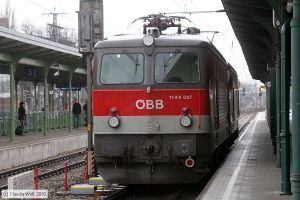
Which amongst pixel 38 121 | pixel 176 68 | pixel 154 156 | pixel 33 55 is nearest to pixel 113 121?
pixel 154 156

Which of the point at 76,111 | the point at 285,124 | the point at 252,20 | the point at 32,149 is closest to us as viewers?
the point at 285,124

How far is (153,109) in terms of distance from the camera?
429 inches

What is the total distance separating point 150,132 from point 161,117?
34 centimetres

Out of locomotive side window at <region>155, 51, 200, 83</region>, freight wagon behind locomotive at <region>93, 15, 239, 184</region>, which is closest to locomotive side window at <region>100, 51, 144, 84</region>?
freight wagon behind locomotive at <region>93, 15, 239, 184</region>

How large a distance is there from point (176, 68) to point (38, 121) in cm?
1902

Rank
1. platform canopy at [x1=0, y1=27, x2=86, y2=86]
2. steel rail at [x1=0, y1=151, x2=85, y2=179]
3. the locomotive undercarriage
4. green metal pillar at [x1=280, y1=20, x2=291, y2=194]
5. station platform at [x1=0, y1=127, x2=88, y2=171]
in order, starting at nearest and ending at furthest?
1. green metal pillar at [x1=280, y1=20, x2=291, y2=194]
2. the locomotive undercarriage
3. steel rail at [x1=0, y1=151, x2=85, y2=179]
4. station platform at [x1=0, y1=127, x2=88, y2=171]
5. platform canopy at [x1=0, y1=27, x2=86, y2=86]

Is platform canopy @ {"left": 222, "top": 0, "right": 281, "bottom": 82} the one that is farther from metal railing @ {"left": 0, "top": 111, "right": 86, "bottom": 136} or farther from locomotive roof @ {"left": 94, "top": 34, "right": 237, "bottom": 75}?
metal railing @ {"left": 0, "top": 111, "right": 86, "bottom": 136}

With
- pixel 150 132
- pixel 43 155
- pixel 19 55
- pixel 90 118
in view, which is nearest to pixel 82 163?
pixel 43 155

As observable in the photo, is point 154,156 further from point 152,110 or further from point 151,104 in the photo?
point 151,104

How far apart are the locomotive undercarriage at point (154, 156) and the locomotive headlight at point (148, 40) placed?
1736 millimetres

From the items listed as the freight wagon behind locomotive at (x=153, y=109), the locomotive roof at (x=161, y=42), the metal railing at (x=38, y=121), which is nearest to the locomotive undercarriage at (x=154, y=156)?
the freight wagon behind locomotive at (x=153, y=109)

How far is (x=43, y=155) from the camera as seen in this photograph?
21.5 meters

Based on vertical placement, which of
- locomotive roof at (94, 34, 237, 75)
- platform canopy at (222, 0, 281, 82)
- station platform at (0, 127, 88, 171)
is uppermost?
platform canopy at (222, 0, 281, 82)

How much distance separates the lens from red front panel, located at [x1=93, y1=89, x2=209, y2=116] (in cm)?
1088
